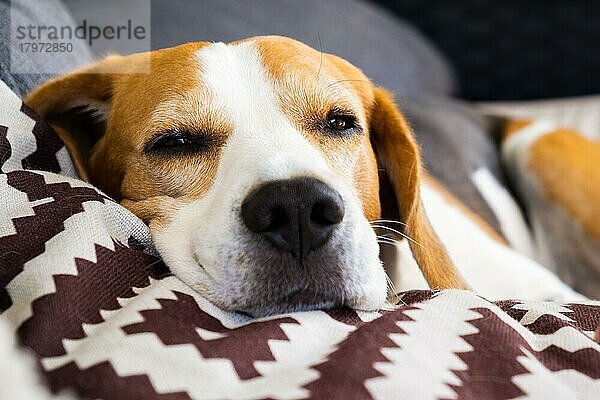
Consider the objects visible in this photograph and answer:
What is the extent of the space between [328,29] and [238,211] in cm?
212

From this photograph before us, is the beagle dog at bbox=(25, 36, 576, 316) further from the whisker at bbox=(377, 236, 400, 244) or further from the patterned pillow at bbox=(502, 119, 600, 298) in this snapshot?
the patterned pillow at bbox=(502, 119, 600, 298)

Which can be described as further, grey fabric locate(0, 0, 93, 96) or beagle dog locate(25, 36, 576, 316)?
grey fabric locate(0, 0, 93, 96)

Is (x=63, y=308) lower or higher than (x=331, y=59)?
lower

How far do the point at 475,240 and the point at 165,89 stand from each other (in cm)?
107

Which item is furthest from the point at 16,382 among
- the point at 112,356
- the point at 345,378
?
the point at 345,378

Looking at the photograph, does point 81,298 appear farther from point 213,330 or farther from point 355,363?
point 355,363

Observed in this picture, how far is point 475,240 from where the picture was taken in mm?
2160

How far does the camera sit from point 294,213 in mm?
1099

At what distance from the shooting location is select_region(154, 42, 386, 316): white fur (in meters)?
1.16

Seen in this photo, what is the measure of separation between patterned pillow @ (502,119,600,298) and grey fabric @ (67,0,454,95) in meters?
0.62

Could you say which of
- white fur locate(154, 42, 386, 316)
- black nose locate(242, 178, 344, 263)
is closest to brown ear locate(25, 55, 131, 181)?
white fur locate(154, 42, 386, 316)

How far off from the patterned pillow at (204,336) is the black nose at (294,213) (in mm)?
113

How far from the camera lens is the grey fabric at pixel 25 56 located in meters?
1.63

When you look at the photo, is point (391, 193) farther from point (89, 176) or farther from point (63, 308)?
point (63, 308)
